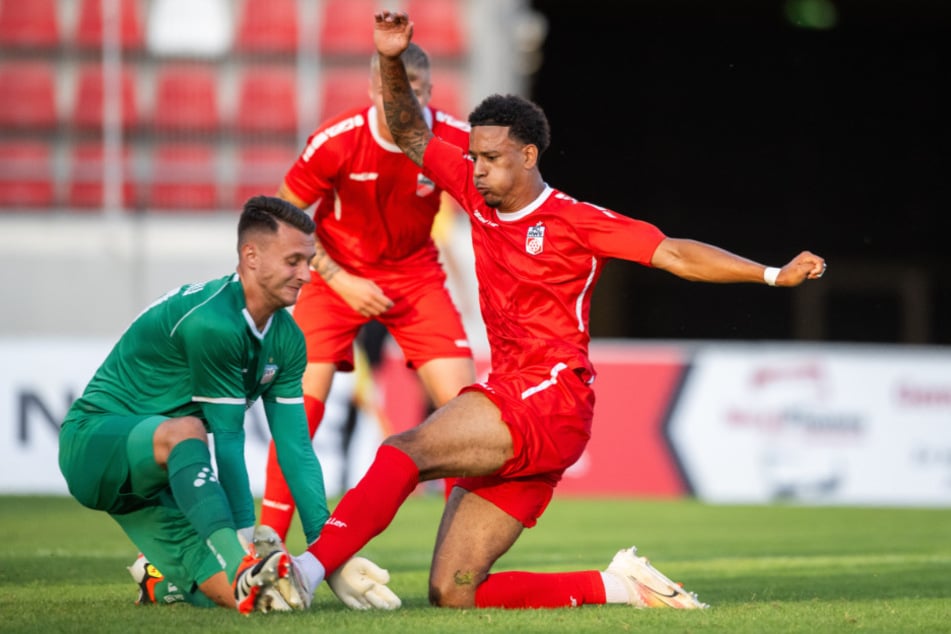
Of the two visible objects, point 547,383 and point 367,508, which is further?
point 547,383

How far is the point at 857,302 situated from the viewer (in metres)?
25.1

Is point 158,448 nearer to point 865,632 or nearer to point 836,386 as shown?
point 865,632

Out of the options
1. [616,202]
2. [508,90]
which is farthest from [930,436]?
[616,202]

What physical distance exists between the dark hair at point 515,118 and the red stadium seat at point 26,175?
12358mm

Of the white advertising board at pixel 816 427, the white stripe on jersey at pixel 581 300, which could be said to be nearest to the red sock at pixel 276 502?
the white stripe on jersey at pixel 581 300

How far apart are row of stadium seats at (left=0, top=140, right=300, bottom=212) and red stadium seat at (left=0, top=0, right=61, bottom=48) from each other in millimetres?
1268

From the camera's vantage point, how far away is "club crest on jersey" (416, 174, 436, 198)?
7.18 meters

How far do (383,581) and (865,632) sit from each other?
5.65ft

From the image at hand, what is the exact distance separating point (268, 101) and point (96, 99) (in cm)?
211

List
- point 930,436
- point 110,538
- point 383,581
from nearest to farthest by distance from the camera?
1. point 383,581
2. point 110,538
3. point 930,436

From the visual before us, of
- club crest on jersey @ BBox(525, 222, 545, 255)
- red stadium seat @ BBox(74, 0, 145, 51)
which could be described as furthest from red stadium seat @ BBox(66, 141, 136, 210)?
club crest on jersey @ BBox(525, 222, 545, 255)

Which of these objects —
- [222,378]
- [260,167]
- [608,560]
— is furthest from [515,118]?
[260,167]

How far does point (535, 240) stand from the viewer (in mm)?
5582

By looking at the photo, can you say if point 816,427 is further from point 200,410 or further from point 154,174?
point 200,410
